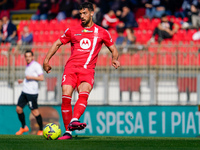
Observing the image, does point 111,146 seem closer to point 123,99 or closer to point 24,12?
point 123,99

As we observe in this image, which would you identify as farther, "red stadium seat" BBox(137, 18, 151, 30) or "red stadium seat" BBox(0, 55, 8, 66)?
"red stadium seat" BBox(137, 18, 151, 30)

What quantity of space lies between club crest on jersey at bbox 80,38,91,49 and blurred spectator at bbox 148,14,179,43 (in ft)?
26.6

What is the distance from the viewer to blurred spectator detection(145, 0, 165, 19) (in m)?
18.4

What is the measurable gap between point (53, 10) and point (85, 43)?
41.7 ft

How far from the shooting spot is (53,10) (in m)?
20.5

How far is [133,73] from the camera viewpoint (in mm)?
13344

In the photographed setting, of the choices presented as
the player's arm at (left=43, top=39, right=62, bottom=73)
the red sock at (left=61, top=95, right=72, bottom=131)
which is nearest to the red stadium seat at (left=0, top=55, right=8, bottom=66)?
the player's arm at (left=43, top=39, right=62, bottom=73)

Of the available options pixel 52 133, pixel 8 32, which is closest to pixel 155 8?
pixel 8 32

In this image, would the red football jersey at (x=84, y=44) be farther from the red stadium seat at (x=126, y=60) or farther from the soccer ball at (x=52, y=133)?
the red stadium seat at (x=126, y=60)

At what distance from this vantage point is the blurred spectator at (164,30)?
1631 cm

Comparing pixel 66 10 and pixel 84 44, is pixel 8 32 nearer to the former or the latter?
pixel 66 10

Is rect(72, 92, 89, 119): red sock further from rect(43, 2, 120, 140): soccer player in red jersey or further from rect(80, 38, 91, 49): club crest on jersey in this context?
rect(80, 38, 91, 49): club crest on jersey

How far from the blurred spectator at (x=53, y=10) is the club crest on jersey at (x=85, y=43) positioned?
12.4 m

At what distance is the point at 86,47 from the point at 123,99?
5.39 metres
